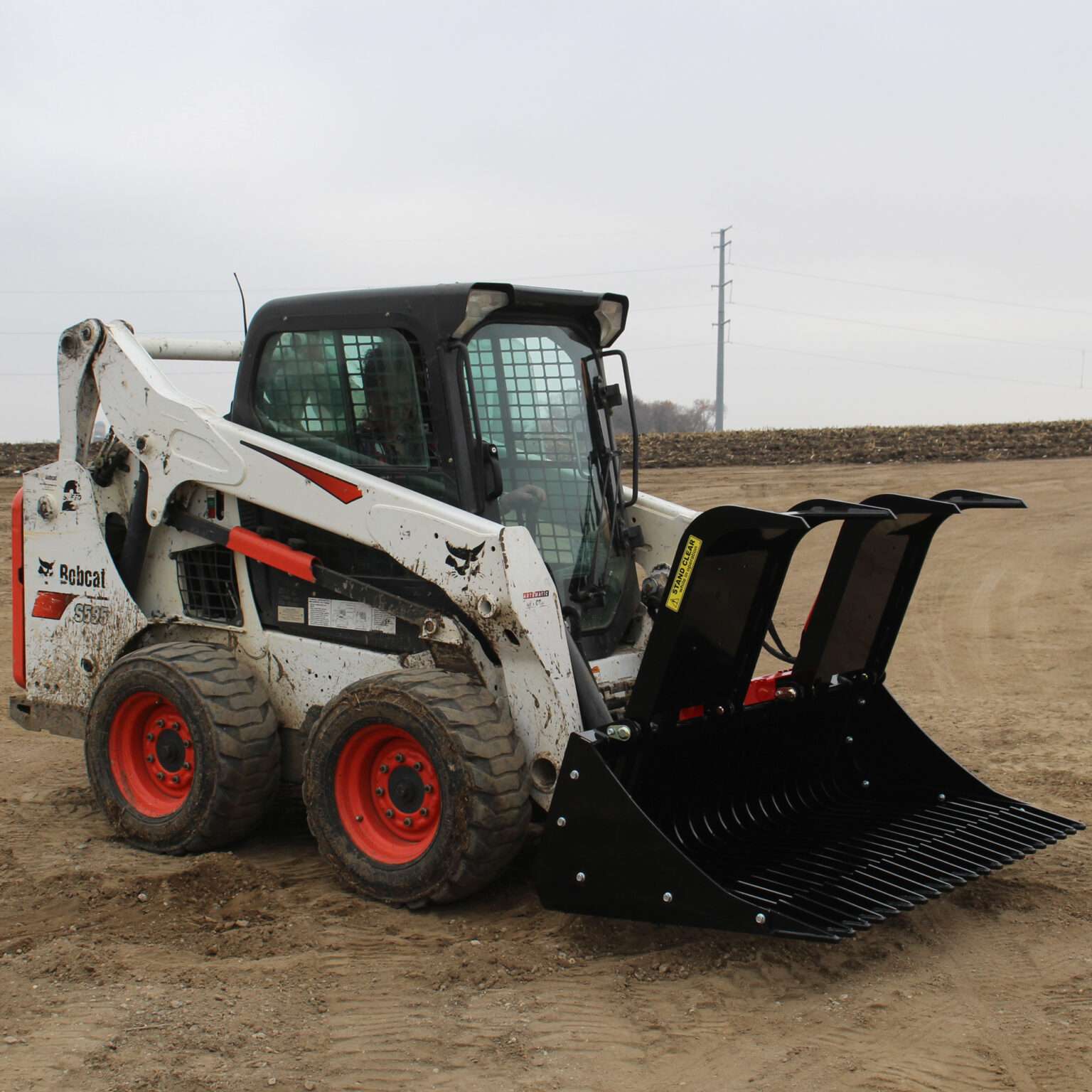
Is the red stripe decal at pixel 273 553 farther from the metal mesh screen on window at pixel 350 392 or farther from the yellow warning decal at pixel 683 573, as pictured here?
the yellow warning decal at pixel 683 573

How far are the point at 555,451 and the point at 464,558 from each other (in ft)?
3.29

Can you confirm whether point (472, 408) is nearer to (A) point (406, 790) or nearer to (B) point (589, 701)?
(B) point (589, 701)

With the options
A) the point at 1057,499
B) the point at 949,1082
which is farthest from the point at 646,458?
the point at 949,1082

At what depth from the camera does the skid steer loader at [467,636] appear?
457 centimetres

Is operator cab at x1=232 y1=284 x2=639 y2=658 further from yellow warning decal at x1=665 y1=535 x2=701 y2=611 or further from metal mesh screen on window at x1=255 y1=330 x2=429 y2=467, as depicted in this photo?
yellow warning decal at x1=665 y1=535 x2=701 y2=611

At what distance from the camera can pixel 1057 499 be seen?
1856cm

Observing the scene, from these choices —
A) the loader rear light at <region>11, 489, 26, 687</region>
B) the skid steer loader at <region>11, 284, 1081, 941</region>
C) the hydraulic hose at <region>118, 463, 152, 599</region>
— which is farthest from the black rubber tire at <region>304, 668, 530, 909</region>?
the loader rear light at <region>11, 489, 26, 687</region>

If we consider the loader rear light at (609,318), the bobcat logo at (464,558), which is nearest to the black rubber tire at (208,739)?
the bobcat logo at (464,558)

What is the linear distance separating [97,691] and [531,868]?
204 centimetres

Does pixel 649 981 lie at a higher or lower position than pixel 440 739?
lower

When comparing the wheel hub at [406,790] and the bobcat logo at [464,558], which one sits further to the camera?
the wheel hub at [406,790]

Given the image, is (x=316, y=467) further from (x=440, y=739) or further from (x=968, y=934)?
(x=968, y=934)

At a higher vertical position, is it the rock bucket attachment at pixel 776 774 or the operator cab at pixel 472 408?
the operator cab at pixel 472 408

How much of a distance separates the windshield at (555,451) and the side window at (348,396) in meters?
0.27
